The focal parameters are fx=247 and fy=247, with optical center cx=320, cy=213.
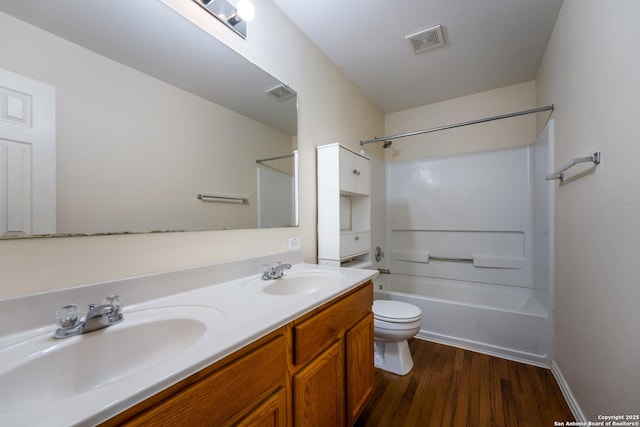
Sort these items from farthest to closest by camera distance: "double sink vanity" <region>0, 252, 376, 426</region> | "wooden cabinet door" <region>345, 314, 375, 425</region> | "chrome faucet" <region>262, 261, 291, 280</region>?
"chrome faucet" <region>262, 261, 291, 280</region>
"wooden cabinet door" <region>345, 314, 375, 425</region>
"double sink vanity" <region>0, 252, 376, 426</region>

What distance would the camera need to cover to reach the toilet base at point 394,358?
5.62 ft

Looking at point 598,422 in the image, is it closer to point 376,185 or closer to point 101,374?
point 101,374

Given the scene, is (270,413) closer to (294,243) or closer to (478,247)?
(294,243)

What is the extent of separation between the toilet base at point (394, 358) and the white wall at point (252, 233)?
0.85 m

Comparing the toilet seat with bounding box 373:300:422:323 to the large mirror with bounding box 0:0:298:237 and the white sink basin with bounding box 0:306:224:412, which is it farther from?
the white sink basin with bounding box 0:306:224:412

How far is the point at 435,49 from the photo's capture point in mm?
1945

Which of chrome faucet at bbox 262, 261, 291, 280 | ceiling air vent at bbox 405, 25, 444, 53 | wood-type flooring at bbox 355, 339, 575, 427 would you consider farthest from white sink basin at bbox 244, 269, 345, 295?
ceiling air vent at bbox 405, 25, 444, 53

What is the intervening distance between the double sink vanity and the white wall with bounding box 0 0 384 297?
72 mm

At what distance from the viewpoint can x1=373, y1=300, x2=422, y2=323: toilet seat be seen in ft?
5.46

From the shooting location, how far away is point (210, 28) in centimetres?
118

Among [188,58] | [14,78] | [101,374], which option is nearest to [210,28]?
[188,58]

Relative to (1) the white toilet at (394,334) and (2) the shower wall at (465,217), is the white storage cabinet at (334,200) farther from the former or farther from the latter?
(2) the shower wall at (465,217)

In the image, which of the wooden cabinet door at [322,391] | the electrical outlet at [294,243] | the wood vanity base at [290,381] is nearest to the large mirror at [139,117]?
the electrical outlet at [294,243]

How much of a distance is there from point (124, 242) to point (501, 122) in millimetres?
3240
